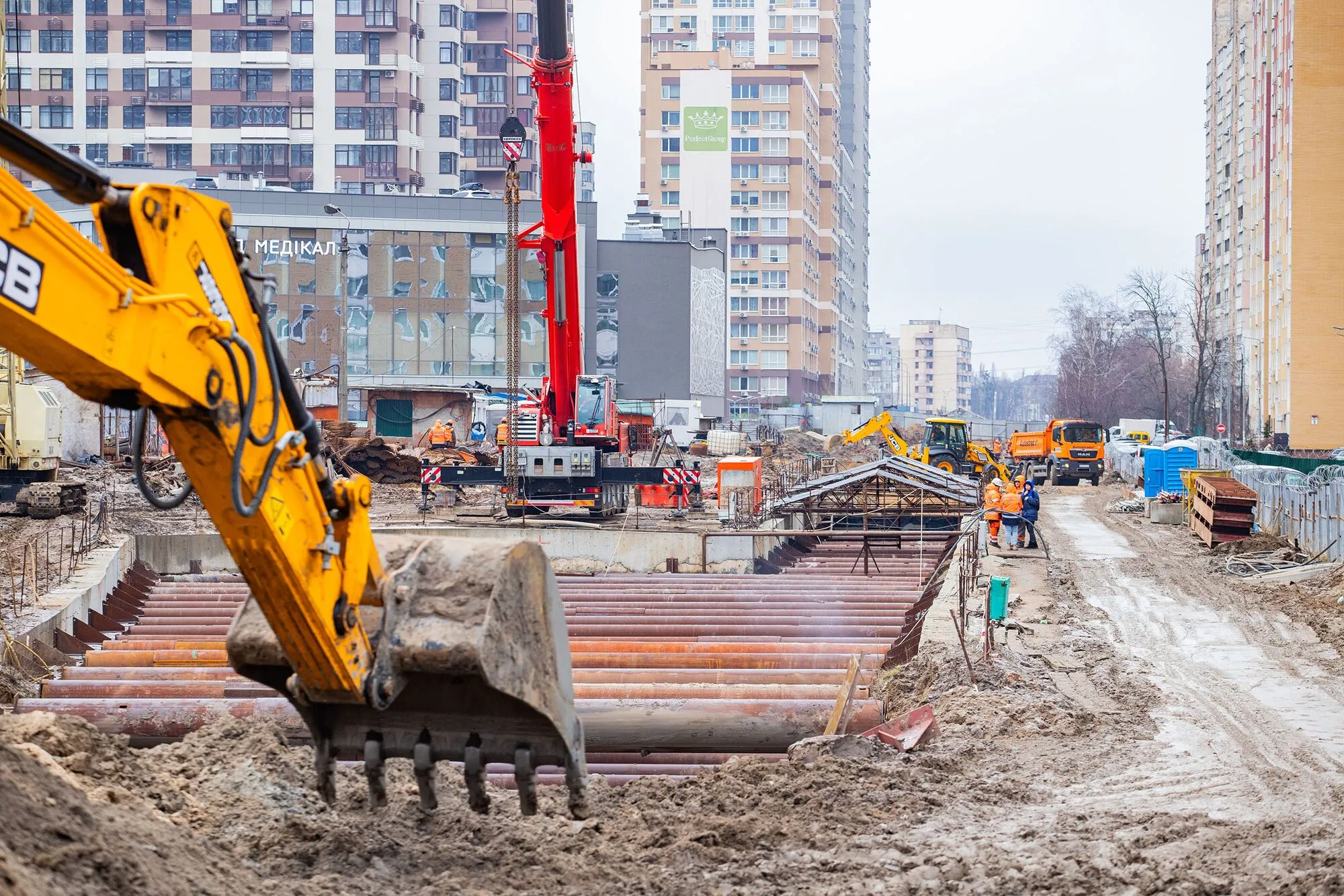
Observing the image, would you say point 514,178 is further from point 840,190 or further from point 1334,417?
point 840,190

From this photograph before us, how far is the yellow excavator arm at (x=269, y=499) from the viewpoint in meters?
4.53

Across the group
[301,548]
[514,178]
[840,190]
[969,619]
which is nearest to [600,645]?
[969,619]

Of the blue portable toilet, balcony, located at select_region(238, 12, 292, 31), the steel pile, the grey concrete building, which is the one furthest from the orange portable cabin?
balcony, located at select_region(238, 12, 292, 31)

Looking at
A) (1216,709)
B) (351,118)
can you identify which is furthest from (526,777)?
(351,118)

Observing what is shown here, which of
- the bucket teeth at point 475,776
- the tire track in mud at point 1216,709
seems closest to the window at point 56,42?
the tire track in mud at point 1216,709

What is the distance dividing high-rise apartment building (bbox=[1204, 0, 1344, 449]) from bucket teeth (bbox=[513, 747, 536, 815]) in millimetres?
66297

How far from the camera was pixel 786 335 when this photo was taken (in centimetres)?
10731

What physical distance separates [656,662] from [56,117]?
254 ft

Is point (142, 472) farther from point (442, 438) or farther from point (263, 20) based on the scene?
point (263, 20)

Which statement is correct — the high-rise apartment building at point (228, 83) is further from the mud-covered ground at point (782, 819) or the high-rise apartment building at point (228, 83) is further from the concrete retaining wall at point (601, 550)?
the mud-covered ground at point (782, 819)

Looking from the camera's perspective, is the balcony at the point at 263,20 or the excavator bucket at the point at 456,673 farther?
the balcony at the point at 263,20

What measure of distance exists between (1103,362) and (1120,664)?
310 ft

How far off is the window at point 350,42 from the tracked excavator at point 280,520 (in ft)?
253

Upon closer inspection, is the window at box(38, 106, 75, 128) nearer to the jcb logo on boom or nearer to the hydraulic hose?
the hydraulic hose
